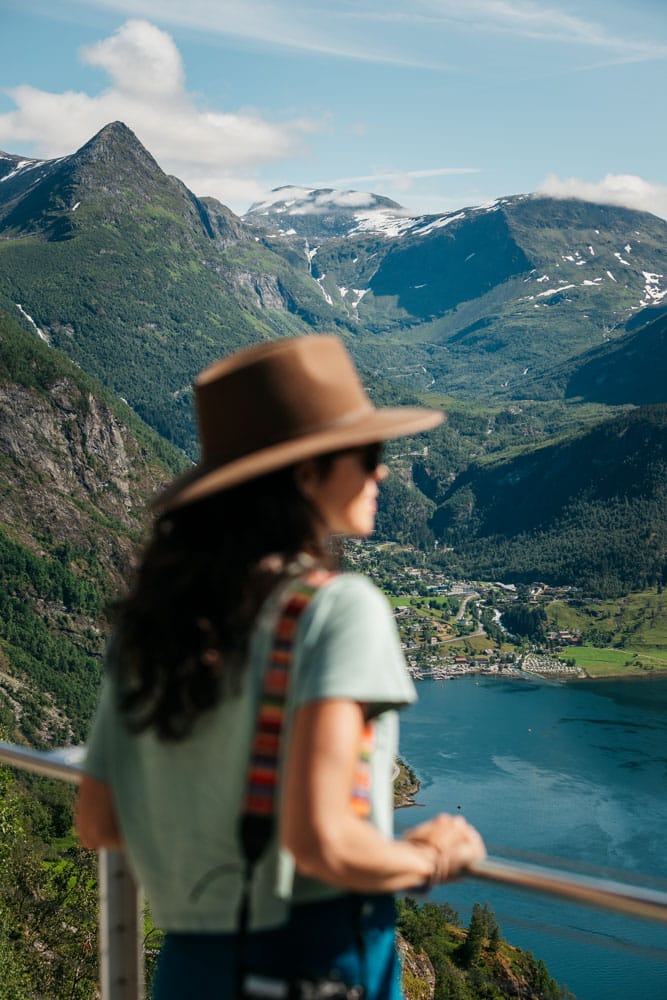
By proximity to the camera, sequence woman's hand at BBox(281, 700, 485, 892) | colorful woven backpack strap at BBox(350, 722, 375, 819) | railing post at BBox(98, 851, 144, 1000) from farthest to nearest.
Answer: railing post at BBox(98, 851, 144, 1000) → colorful woven backpack strap at BBox(350, 722, 375, 819) → woman's hand at BBox(281, 700, 485, 892)

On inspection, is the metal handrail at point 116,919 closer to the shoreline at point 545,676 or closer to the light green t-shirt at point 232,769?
the light green t-shirt at point 232,769

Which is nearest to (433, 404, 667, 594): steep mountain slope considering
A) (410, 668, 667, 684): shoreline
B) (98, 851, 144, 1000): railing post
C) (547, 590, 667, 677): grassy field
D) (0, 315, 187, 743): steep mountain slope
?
(547, 590, 667, 677): grassy field

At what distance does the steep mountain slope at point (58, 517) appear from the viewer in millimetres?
94000

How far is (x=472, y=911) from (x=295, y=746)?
4383 cm

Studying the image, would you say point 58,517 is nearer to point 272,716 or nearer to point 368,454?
point 368,454

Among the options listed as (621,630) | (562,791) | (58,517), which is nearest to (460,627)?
(621,630)

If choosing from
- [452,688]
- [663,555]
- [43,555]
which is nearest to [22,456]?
[43,555]

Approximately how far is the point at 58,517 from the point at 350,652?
12814 cm

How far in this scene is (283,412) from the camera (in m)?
1.70

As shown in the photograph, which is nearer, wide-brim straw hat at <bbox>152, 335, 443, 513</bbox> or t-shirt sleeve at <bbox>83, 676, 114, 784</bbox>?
wide-brim straw hat at <bbox>152, 335, 443, 513</bbox>

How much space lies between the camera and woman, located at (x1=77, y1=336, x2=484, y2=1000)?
60.6 inches

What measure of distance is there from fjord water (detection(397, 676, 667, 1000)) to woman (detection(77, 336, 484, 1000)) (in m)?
22.7

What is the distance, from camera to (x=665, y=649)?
4700 inches

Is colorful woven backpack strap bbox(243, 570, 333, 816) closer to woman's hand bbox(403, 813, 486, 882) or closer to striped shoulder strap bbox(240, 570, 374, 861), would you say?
striped shoulder strap bbox(240, 570, 374, 861)
